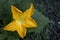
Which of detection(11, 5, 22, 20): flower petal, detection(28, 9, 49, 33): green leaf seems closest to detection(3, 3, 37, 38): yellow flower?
detection(11, 5, 22, 20): flower petal

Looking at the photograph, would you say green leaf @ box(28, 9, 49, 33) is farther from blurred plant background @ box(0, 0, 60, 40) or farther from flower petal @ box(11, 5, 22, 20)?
flower petal @ box(11, 5, 22, 20)

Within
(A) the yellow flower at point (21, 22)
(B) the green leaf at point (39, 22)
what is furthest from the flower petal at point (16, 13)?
(B) the green leaf at point (39, 22)

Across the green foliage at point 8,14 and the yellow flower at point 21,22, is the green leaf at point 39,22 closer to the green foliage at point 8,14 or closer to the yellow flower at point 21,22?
the green foliage at point 8,14

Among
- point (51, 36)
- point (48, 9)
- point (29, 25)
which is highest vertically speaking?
point (29, 25)

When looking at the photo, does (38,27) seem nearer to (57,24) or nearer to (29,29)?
(29,29)

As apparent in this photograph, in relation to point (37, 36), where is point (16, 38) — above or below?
above

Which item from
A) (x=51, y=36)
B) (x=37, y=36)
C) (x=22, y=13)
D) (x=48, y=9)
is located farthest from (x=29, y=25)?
(x=48, y=9)
